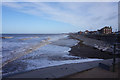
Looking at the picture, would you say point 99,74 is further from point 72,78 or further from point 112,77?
point 72,78

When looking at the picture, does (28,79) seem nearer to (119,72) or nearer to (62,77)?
(62,77)

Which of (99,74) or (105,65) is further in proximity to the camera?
(105,65)

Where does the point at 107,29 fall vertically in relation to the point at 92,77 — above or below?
above

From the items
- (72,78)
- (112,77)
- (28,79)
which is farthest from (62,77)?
(112,77)

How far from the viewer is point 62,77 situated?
11.5 ft

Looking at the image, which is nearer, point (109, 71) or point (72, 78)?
point (72, 78)

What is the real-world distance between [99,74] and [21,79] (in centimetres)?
343

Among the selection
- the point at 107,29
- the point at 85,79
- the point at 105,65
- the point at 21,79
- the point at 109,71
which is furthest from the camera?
the point at 107,29

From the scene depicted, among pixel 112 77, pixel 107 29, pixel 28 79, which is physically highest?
pixel 107 29

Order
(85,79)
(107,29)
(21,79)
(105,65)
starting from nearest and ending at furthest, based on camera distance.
→ (85,79) → (21,79) → (105,65) → (107,29)

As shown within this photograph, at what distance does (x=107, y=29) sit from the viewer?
84.3m

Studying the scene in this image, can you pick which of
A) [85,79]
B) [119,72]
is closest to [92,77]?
[85,79]

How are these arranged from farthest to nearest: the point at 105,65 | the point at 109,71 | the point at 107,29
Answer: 1. the point at 107,29
2. the point at 105,65
3. the point at 109,71

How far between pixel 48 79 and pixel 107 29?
96.1 m
